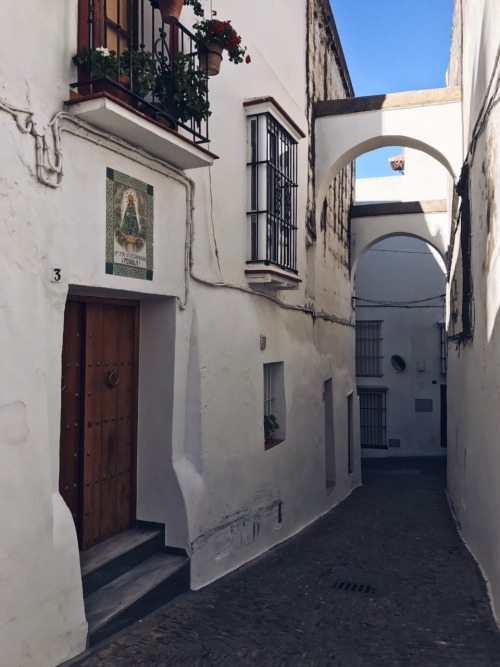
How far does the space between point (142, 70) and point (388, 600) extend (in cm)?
458

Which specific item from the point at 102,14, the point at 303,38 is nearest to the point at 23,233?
the point at 102,14

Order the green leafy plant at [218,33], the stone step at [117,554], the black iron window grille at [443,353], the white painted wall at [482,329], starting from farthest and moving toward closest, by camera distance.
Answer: the black iron window grille at [443,353] → the white painted wall at [482,329] → the green leafy plant at [218,33] → the stone step at [117,554]

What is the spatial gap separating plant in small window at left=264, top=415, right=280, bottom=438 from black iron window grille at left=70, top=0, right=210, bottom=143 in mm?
3584

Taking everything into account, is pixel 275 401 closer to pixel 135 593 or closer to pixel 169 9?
pixel 135 593

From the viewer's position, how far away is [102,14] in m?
4.21

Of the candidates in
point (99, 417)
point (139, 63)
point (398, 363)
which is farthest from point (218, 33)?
point (398, 363)

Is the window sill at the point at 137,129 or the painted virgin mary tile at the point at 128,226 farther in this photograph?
the painted virgin mary tile at the point at 128,226

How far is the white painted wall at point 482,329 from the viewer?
197 inches

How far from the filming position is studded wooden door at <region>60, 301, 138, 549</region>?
430cm

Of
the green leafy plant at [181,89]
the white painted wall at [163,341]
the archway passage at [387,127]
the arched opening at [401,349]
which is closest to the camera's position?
the white painted wall at [163,341]

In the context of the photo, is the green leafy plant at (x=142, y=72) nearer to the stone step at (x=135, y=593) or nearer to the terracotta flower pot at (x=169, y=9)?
the terracotta flower pot at (x=169, y=9)

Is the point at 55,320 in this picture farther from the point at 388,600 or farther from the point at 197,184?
the point at 388,600

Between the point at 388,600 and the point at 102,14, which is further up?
the point at 102,14

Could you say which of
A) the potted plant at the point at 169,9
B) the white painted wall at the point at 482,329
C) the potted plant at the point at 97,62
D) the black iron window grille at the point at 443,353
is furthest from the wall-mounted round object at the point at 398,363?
the potted plant at the point at 97,62
